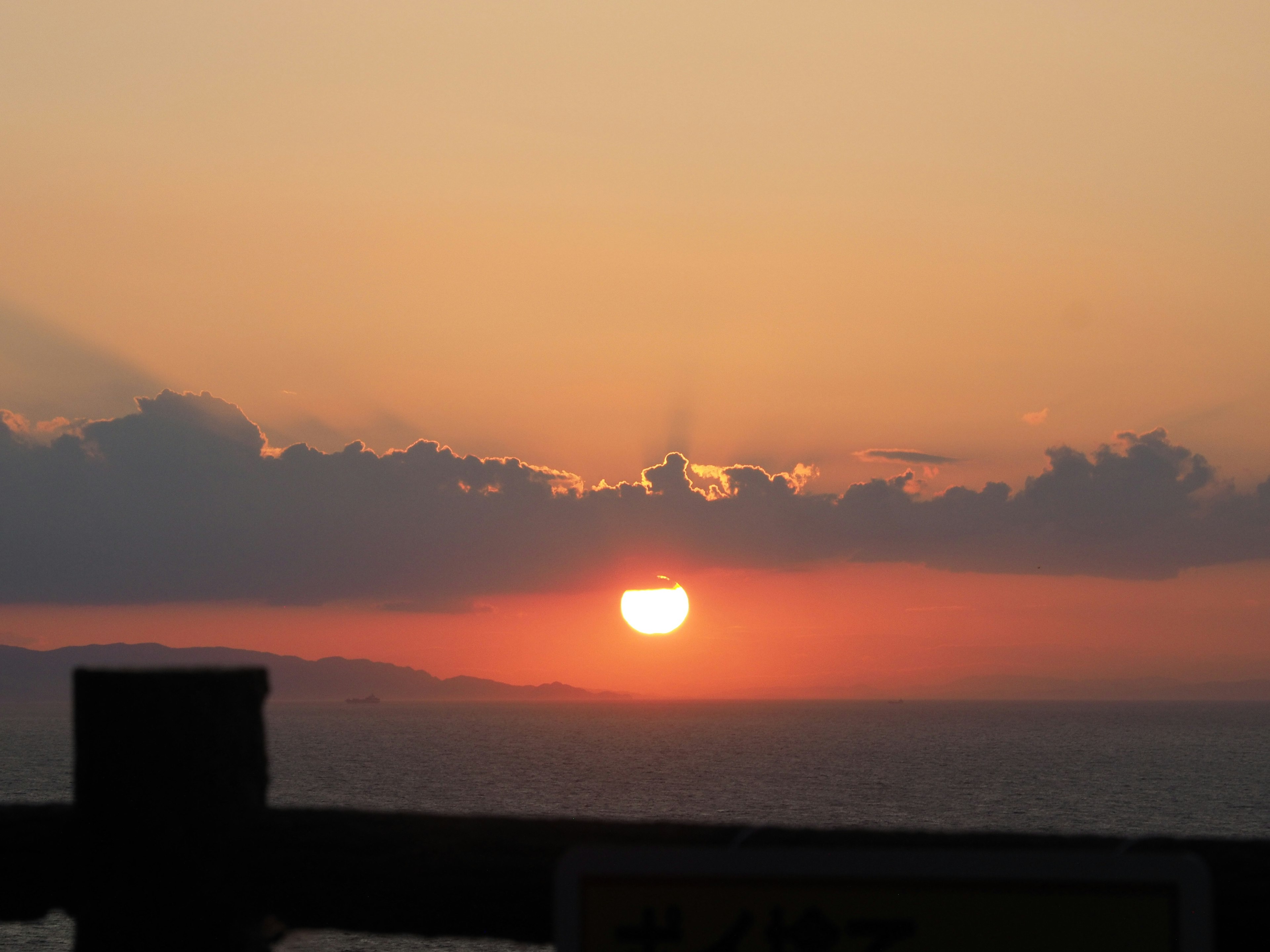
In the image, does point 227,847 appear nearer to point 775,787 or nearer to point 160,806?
point 160,806

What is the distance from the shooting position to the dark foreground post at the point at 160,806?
9.77 feet

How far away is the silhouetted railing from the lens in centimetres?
298

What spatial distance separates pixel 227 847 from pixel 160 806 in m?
0.22

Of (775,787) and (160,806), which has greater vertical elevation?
(160,806)

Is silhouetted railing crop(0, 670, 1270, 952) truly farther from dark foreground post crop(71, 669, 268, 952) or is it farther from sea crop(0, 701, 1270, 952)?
sea crop(0, 701, 1270, 952)

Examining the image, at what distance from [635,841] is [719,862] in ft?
2.01

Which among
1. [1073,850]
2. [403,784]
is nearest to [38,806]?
[1073,850]

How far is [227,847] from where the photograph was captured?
304 cm

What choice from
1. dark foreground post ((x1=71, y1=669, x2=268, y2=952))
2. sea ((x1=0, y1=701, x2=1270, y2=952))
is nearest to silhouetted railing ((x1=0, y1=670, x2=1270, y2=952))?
dark foreground post ((x1=71, y1=669, x2=268, y2=952))

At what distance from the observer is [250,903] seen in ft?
10.1

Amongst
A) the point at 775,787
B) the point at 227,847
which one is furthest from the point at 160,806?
the point at 775,787

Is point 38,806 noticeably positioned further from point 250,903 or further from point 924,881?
point 924,881

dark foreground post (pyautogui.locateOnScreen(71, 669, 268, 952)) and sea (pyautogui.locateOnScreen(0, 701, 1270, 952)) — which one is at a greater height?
dark foreground post (pyautogui.locateOnScreen(71, 669, 268, 952))

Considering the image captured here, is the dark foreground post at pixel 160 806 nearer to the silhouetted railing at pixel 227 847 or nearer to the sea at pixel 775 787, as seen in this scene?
the silhouetted railing at pixel 227 847
